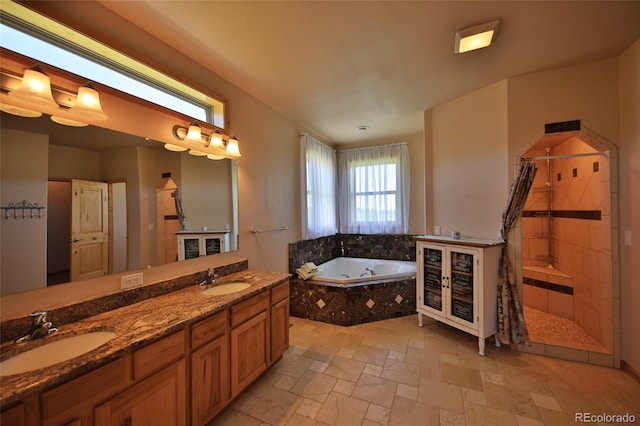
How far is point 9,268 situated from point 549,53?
3.85m

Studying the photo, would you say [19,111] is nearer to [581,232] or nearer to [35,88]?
[35,88]

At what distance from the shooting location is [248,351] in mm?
A: 1829

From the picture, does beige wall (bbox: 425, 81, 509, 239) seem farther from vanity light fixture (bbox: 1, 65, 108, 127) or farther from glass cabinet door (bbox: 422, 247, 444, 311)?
vanity light fixture (bbox: 1, 65, 108, 127)

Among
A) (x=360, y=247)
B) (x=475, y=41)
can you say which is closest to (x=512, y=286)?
(x=475, y=41)

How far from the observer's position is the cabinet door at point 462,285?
2.41 meters

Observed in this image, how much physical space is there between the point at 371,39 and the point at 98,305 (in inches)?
99.8

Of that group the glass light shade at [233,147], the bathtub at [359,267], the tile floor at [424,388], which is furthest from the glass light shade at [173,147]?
the bathtub at [359,267]

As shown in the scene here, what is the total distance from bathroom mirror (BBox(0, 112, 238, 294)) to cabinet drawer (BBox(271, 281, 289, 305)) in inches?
24.9

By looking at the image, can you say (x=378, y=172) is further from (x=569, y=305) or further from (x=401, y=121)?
(x=569, y=305)

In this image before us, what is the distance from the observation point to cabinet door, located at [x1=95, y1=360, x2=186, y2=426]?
3.51 ft

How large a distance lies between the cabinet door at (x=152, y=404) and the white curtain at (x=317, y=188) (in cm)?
236

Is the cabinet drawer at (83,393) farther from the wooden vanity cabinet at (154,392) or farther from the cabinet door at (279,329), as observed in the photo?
the cabinet door at (279,329)

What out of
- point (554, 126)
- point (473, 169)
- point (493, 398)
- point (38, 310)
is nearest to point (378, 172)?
point (473, 169)

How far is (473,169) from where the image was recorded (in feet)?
8.97
